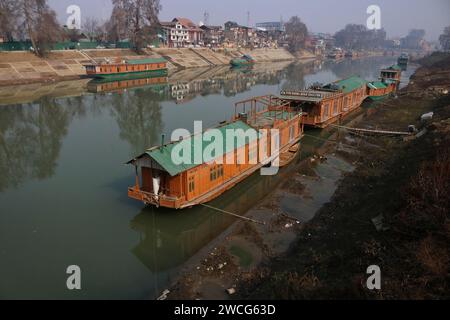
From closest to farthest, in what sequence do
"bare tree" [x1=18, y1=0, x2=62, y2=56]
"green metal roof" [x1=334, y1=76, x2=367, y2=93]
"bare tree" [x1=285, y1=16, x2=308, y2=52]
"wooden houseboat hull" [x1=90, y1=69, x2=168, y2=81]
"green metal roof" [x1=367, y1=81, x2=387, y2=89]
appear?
"green metal roof" [x1=334, y1=76, x2=367, y2=93], "green metal roof" [x1=367, y1=81, x2=387, y2=89], "wooden houseboat hull" [x1=90, y1=69, x2=168, y2=81], "bare tree" [x1=18, y1=0, x2=62, y2=56], "bare tree" [x1=285, y1=16, x2=308, y2=52]

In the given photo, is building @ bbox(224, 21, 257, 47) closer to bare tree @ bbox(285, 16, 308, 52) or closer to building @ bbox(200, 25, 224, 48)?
building @ bbox(200, 25, 224, 48)

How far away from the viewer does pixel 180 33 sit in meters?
107

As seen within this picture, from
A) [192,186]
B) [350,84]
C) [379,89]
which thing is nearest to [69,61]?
→ [350,84]

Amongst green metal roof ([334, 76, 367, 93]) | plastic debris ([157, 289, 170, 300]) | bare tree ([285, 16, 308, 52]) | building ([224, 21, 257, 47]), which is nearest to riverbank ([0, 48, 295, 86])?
building ([224, 21, 257, 47])

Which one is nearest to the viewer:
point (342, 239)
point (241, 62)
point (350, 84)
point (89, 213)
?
point (342, 239)

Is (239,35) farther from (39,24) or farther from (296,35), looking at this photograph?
(39,24)

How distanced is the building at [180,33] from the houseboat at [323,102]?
7487cm

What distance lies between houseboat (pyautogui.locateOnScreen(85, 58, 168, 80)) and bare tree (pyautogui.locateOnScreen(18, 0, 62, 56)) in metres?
9.97

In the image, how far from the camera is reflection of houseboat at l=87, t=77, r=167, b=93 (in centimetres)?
5014

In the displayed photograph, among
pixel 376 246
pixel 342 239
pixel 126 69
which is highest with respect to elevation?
pixel 126 69

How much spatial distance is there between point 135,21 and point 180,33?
88.5 feet

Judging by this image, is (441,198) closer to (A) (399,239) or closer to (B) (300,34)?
(A) (399,239)
